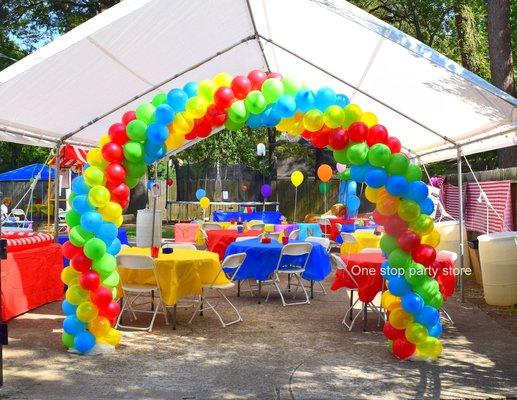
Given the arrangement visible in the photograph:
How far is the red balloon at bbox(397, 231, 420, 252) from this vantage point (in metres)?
5.23

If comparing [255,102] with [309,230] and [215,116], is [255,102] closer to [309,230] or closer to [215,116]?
[215,116]

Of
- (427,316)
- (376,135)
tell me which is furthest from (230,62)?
(427,316)

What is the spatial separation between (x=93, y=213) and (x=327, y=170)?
9591 millimetres

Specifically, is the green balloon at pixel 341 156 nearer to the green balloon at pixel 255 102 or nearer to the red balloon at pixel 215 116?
the green balloon at pixel 255 102

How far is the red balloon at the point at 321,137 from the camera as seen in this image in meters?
5.46

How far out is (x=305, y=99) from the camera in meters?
5.43

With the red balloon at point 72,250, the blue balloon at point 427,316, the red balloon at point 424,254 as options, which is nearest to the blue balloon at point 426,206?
the red balloon at point 424,254

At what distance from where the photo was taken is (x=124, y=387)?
4.39 meters

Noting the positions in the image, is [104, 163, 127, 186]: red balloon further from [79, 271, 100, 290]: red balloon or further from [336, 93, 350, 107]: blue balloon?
[336, 93, 350, 107]: blue balloon

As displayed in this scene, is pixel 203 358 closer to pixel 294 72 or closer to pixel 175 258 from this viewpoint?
pixel 175 258

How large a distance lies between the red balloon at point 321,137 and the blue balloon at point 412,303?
1.54m

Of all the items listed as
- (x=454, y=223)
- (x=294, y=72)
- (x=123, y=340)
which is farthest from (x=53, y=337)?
(x=454, y=223)

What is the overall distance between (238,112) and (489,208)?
5.56 m

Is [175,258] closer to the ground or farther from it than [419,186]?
closer to the ground
